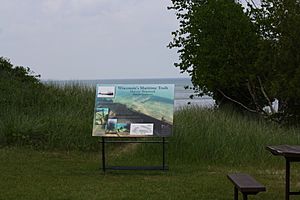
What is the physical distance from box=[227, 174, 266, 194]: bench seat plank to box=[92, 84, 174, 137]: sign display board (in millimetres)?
3354

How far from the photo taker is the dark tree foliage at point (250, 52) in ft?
60.2

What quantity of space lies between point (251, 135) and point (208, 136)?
3.69ft

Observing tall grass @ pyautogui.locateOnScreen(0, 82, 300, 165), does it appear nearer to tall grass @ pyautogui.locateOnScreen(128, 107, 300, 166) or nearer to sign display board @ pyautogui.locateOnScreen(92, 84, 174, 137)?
tall grass @ pyautogui.locateOnScreen(128, 107, 300, 166)

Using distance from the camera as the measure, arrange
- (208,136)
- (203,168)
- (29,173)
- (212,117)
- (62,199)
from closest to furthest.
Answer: (62,199) < (29,173) < (203,168) < (208,136) < (212,117)

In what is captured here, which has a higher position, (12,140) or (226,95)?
(226,95)

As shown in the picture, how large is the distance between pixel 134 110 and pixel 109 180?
1568 millimetres

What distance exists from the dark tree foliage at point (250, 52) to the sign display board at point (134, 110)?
291 inches

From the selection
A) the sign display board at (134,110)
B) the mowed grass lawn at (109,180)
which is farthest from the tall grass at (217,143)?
the sign display board at (134,110)

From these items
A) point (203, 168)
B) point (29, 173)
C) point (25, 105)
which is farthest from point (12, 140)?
point (203, 168)

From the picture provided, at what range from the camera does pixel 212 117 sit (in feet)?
54.7

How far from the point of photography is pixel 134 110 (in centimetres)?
1146

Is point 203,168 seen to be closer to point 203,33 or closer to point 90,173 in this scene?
point 90,173

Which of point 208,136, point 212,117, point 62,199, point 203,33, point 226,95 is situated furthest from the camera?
point 226,95

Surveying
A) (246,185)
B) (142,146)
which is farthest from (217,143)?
(246,185)
